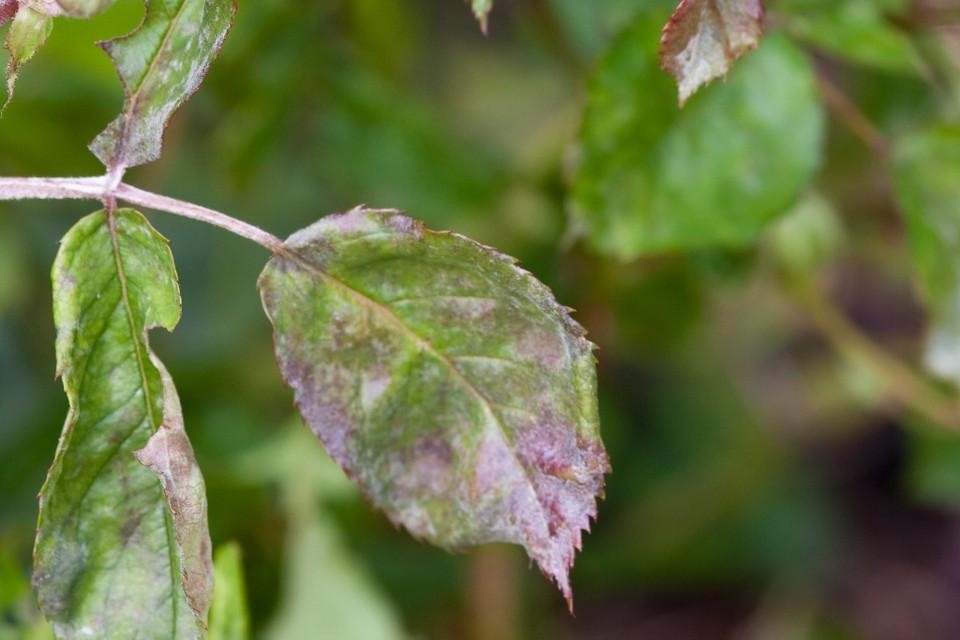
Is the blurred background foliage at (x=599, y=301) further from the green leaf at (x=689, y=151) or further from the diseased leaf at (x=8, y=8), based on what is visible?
the diseased leaf at (x=8, y=8)

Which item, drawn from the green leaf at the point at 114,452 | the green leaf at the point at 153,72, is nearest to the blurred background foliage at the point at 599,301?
the green leaf at the point at 114,452

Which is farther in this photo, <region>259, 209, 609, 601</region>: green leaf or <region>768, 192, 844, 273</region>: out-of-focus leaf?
<region>768, 192, 844, 273</region>: out-of-focus leaf

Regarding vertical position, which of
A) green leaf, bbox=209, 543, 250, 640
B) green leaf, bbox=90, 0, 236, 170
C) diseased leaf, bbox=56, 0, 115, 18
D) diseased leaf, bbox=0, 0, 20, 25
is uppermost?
diseased leaf, bbox=56, 0, 115, 18

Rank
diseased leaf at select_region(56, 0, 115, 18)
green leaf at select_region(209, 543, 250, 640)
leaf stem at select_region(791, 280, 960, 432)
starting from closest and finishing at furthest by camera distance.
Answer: diseased leaf at select_region(56, 0, 115, 18) → green leaf at select_region(209, 543, 250, 640) → leaf stem at select_region(791, 280, 960, 432)

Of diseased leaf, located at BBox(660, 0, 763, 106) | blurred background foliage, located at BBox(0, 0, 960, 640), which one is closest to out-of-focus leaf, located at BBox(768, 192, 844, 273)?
blurred background foliage, located at BBox(0, 0, 960, 640)

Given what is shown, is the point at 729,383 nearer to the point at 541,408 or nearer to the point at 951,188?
the point at 951,188

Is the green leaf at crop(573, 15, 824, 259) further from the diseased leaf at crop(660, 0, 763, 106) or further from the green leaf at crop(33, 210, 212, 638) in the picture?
the green leaf at crop(33, 210, 212, 638)

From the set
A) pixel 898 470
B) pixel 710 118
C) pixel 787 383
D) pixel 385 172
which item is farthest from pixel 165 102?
pixel 898 470
